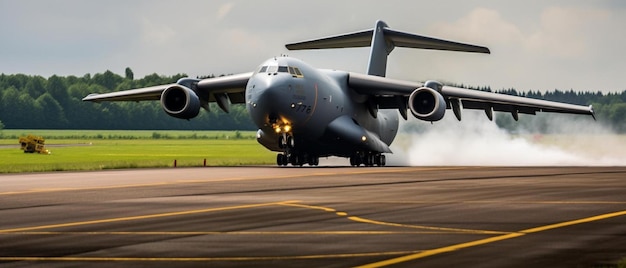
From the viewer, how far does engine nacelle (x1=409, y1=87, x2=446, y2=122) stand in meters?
45.6

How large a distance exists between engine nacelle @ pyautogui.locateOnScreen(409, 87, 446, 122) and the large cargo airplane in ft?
0.14

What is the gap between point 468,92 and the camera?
159ft

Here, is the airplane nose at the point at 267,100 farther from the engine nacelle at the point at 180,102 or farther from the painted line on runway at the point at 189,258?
the painted line on runway at the point at 189,258

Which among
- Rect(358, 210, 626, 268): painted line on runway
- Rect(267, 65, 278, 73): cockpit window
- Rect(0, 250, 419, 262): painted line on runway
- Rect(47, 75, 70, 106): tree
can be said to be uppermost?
Rect(47, 75, 70, 106): tree

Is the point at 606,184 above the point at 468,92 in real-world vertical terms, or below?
below

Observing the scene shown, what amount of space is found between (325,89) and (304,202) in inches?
1002

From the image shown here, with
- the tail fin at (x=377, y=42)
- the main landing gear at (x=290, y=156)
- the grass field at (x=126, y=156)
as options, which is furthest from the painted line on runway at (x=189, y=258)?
the tail fin at (x=377, y=42)

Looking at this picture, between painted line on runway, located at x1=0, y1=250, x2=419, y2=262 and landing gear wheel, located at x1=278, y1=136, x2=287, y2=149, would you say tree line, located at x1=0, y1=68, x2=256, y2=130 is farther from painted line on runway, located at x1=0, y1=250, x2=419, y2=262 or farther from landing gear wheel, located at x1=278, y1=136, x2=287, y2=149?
painted line on runway, located at x1=0, y1=250, x2=419, y2=262

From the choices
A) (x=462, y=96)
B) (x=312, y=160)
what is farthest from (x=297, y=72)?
(x=462, y=96)

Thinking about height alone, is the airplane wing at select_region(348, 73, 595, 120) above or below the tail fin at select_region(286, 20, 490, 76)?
below

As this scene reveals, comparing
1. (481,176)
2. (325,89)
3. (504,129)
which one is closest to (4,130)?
(504,129)

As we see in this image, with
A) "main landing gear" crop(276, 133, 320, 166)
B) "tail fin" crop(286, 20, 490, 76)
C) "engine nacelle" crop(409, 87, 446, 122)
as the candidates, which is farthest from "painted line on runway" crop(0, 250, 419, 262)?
"tail fin" crop(286, 20, 490, 76)

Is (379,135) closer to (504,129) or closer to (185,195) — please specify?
(504,129)

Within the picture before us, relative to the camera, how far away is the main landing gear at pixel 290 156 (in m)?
45.7
